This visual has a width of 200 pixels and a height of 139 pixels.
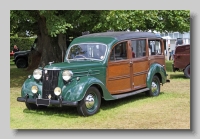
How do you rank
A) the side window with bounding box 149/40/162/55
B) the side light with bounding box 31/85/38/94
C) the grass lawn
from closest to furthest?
the grass lawn, the side light with bounding box 31/85/38/94, the side window with bounding box 149/40/162/55

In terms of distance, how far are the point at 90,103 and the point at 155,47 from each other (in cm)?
342

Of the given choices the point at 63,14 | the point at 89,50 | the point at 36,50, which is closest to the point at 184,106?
the point at 89,50

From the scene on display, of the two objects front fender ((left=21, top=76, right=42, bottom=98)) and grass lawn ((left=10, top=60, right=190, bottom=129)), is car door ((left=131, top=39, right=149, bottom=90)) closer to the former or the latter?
grass lawn ((left=10, top=60, right=190, bottom=129))

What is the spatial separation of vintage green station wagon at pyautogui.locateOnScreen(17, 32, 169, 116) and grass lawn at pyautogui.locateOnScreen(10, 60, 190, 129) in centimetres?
27

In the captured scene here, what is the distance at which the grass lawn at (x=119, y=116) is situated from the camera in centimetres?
660

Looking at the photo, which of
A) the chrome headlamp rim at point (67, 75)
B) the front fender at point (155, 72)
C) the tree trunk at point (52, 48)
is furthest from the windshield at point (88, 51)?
the tree trunk at point (52, 48)

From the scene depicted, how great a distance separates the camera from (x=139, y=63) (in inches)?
349

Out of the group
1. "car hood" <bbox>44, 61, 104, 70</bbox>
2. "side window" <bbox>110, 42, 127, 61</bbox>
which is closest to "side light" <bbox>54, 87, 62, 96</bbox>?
"car hood" <bbox>44, 61, 104, 70</bbox>

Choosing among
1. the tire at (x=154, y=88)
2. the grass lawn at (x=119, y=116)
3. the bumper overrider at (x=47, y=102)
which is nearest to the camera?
the grass lawn at (x=119, y=116)

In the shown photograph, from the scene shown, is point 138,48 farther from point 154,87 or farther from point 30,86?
point 30,86

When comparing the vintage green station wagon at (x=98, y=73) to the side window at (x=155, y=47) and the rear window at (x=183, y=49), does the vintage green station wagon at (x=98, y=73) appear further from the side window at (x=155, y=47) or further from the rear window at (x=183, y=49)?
the rear window at (x=183, y=49)

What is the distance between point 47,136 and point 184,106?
11.9ft

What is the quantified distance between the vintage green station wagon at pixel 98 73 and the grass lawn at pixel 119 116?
27 centimetres

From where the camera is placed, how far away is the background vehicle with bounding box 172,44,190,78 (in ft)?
42.6
